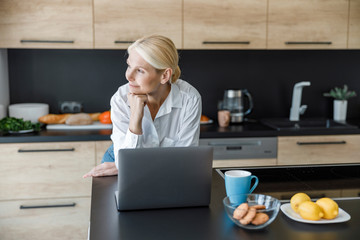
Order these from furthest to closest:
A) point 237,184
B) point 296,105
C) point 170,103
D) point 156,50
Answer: point 296,105, point 170,103, point 156,50, point 237,184

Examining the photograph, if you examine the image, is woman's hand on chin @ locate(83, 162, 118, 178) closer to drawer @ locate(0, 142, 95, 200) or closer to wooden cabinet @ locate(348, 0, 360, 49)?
drawer @ locate(0, 142, 95, 200)

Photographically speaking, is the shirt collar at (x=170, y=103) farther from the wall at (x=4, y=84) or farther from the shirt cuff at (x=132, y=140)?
the wall at (x=4, y=84)

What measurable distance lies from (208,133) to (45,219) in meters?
1.34

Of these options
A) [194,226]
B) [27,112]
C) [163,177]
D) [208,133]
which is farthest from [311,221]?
[27,112]

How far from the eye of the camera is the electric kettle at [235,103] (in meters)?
3.66

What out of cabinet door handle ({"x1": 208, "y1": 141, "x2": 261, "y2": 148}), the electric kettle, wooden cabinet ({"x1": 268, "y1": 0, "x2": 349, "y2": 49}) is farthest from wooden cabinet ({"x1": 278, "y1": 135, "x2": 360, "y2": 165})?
wooden cabinet ({"x1": 268, "y1": 0, "x2": 349, "y2": 49})

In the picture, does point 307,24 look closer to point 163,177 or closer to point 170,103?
point 170,103

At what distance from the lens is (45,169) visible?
3.16 m

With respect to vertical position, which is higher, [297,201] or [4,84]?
[4,84]

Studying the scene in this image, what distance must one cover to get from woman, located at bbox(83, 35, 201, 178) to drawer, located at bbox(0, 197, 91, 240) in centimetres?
128

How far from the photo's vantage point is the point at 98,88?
3.77 m

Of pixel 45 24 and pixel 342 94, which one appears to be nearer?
pixel 45 24

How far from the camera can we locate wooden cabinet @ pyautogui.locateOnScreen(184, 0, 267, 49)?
342 centimetres

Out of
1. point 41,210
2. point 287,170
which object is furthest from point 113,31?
point 287,170
